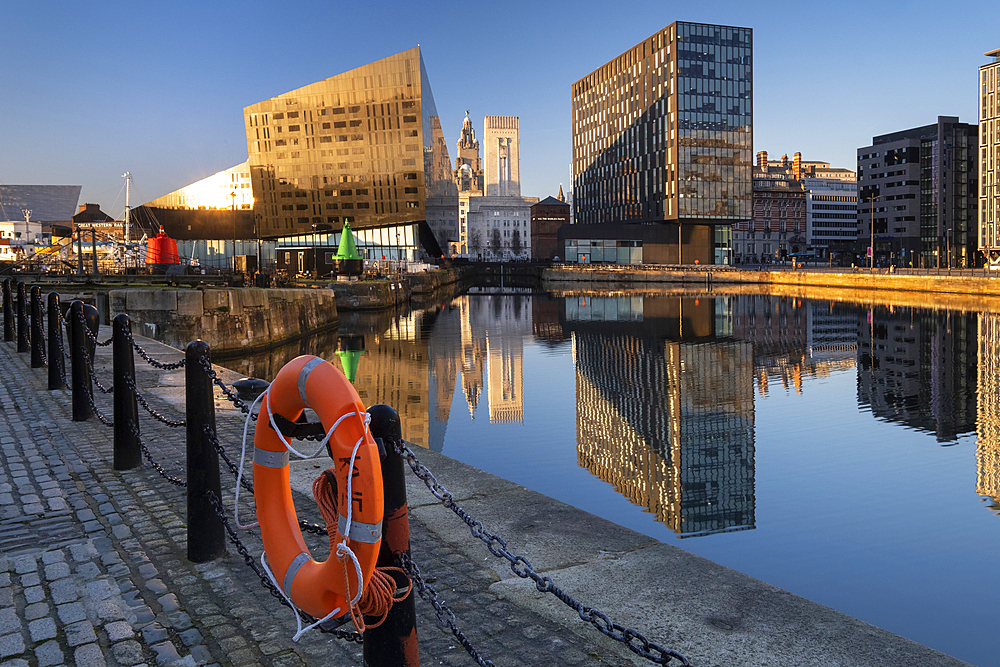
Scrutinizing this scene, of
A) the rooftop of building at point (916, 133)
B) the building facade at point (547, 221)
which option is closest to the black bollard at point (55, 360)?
the rooftop of building at point (916, 133)

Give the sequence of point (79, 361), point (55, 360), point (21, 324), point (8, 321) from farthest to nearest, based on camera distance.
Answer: point (8, 321)
point (21, 324)
point (55, 360)
point (79, 361)

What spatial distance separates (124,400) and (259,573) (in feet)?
12.8

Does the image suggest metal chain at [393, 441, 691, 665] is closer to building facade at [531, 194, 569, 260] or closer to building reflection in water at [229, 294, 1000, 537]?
building reflection in water at [229, 294, 1000, 537]

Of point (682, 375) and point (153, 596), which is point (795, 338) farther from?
point (153, 596)

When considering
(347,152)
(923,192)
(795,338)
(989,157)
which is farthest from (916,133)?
(795,338)

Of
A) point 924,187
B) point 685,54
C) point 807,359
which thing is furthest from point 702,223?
point 807,359

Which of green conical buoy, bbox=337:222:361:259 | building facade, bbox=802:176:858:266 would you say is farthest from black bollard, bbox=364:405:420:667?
building facade, bbox=802:176:858:266

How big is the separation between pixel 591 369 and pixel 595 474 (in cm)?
1163

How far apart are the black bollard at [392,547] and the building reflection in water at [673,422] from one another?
6.22m

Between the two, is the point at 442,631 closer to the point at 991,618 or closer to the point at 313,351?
the point at 991,618

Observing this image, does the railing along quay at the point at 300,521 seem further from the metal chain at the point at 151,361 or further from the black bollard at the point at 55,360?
the black bollard at the point at 55,360

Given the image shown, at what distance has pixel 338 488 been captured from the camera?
3.05 meters

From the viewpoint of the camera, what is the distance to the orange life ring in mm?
2930

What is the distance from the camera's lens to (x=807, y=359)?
955 inches
